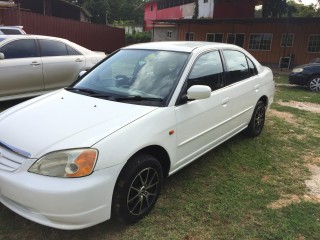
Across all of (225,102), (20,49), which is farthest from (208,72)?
(20,49)

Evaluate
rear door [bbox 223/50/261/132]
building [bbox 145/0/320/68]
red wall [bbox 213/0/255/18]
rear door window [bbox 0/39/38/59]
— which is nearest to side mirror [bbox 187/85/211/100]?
rear door [bbox 223/50/261/132]

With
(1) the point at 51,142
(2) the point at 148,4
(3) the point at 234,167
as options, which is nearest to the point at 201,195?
(3) the point at 234,167

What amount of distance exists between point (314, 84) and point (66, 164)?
36.1 feet

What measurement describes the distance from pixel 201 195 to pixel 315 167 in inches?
76.4

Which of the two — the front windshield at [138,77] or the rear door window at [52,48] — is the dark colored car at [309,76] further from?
the front windshield at [138,77]

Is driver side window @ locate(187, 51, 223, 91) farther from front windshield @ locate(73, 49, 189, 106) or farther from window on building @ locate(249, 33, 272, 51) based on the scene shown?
window on building @ locate(249, 33, 272, 51)

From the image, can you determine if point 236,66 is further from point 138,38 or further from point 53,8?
point 53,8

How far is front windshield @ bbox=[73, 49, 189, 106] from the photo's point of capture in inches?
132

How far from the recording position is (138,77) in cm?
362

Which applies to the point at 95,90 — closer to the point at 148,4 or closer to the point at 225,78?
the point at 225,78

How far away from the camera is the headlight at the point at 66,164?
247 cm

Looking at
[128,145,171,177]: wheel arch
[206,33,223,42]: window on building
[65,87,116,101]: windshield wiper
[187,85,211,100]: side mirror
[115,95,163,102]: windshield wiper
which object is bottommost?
[128,145,171,177]: wheel arch

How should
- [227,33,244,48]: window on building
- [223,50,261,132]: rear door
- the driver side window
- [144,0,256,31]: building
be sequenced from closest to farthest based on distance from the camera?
the driver side window → [223,50,261,132]: rear door → [227,33,244,48]: window on building → [144,0,256,31]: building

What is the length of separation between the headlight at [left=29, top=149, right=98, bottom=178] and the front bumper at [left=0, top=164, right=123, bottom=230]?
0.04 meters
